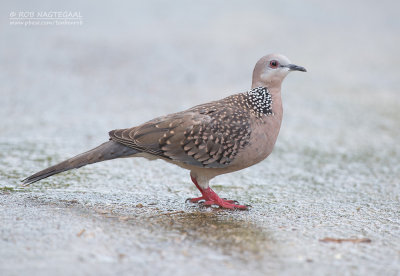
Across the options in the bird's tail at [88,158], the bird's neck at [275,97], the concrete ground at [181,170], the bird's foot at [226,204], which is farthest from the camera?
the bird's neck at [275,97]

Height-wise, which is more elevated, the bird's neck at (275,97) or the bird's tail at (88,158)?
the bird's neck at (275,97)

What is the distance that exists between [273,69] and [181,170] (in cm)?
162

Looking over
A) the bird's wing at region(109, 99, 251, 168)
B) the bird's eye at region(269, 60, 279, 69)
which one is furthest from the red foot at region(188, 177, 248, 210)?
the bird's eye at region(269, 60, 279, 69)

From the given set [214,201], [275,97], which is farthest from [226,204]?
[275,97]

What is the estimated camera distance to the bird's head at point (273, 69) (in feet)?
15.0

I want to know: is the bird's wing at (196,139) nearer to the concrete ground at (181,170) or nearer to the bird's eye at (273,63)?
the concrete ground at (181,170)

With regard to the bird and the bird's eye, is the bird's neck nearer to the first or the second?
the bird

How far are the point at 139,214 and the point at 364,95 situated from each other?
565cm

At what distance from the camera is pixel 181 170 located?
18.6 feet

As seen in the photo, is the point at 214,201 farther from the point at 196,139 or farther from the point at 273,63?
the point at 273,63

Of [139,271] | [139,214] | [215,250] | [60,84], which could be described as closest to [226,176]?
[139,214]

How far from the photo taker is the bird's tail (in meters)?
4.20

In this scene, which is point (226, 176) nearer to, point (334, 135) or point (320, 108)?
point (334, 135)

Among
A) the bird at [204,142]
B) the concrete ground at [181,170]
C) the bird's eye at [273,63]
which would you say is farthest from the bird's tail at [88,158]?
the bird's eye at [273,63]
